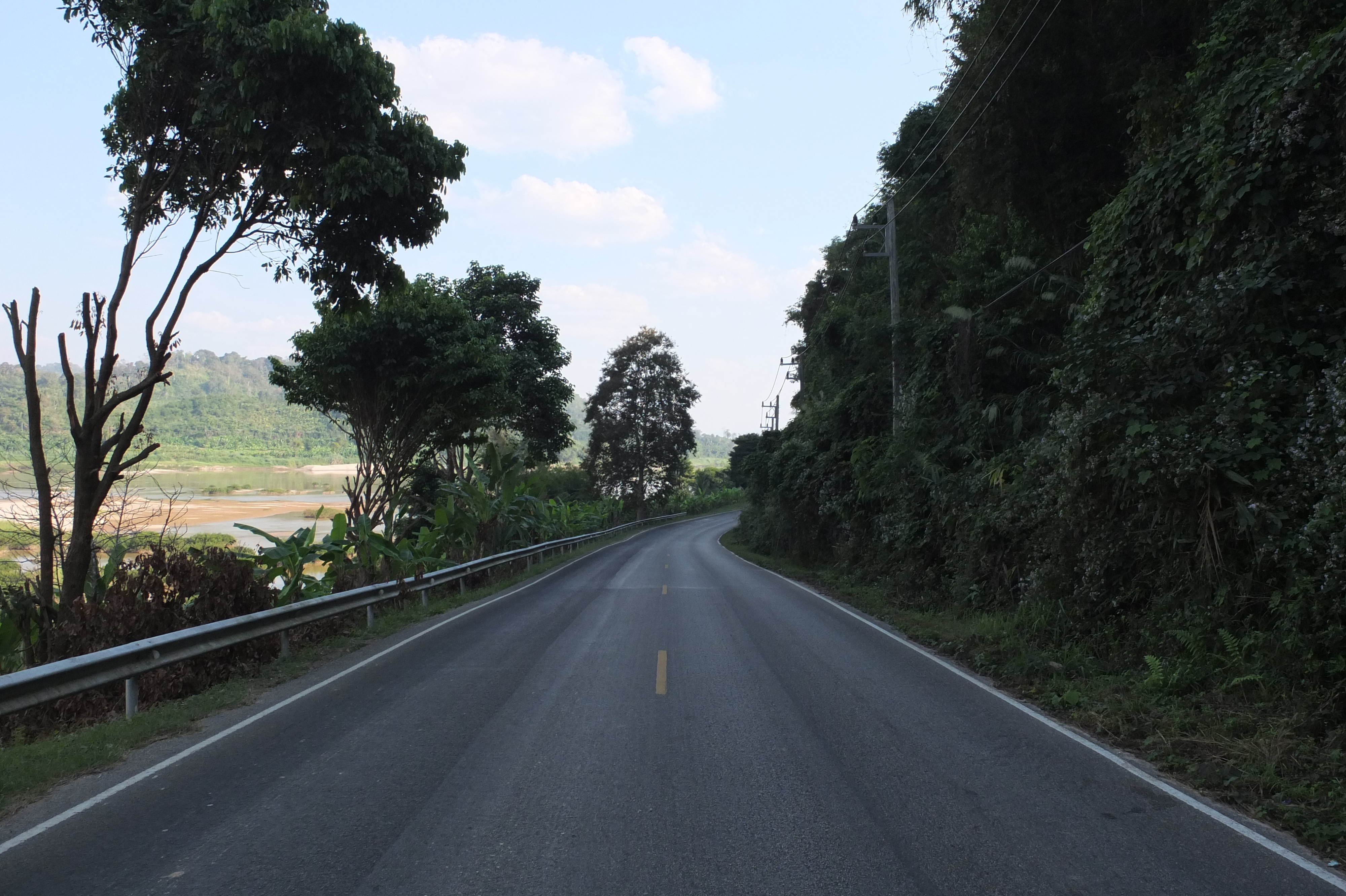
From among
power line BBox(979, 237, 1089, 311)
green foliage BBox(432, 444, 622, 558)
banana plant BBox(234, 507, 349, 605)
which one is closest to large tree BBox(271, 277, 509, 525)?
green foliage BBox(432, 444, 622, 558)

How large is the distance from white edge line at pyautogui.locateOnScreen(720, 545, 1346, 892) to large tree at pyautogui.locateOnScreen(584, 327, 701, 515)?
5174cm

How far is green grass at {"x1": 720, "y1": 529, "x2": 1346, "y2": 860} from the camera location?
502 cm

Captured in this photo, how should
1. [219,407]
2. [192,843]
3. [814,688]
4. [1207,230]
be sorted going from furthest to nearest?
[219,407] < [1207,230] < [814,688] < [192,843]

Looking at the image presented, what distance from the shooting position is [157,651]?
757 cm

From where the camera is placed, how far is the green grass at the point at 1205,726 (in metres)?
5.02

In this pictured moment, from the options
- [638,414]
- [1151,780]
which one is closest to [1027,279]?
[1151,780]

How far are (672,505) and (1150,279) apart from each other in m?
68.3

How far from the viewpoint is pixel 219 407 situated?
302ft

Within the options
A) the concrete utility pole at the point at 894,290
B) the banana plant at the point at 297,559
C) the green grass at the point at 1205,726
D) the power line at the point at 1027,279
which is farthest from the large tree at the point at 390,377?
the green grass at the point at 1205,726

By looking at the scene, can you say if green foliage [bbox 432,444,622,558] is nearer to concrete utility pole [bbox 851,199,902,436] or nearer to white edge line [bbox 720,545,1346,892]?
concrete utility pole [bbox 851,199,902,436]

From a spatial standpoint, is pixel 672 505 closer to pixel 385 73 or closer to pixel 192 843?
pixel 385 73

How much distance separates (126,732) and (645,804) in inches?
179

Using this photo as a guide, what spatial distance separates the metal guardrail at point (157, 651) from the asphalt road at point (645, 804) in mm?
1016

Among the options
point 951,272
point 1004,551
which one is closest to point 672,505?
point 951,272
